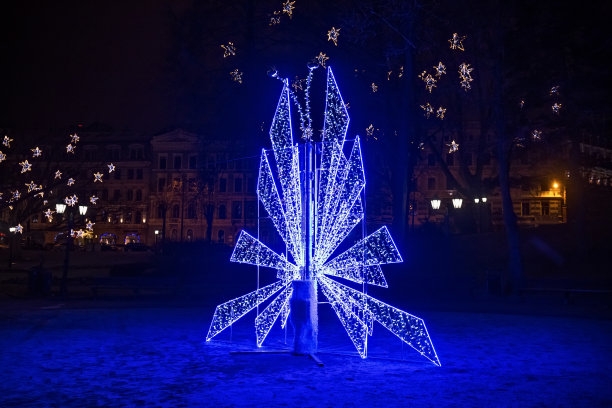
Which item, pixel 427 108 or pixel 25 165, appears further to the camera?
pixel 25 165

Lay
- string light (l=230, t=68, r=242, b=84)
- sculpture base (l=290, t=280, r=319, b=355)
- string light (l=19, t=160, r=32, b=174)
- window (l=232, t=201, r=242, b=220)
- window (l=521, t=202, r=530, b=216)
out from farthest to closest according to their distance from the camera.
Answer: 1. window (l=232, t=201, r=242, b=220)
2. window (l=521, t=202, r=530, b=216)
3. string light (l=19, t=160, r=32, b=174)
4. string light (l=230, t=68, r=242, b=84)
5. sculpture base (l=290, t=280, r=319, b=355)

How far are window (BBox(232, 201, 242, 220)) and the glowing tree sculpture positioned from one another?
210 feet

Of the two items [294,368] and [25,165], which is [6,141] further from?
[294,368]

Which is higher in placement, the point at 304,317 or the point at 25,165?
the point at 25,165

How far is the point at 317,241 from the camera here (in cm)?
1020

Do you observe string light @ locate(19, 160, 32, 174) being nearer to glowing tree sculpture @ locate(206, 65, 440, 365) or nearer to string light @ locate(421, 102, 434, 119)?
string light @ locate(421, 102, 434, 119)

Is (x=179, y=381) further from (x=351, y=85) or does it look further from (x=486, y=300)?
(x=351, y=85)

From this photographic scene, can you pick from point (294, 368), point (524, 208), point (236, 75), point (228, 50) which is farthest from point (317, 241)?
point (524, 208)

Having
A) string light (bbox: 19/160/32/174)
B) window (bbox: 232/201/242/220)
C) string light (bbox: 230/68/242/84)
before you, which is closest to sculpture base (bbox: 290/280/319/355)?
string light (bbox: 230/68/242/84)

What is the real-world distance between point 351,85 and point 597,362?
45.4ft

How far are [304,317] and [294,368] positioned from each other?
3.49 ft

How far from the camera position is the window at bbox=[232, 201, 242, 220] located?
245 feet

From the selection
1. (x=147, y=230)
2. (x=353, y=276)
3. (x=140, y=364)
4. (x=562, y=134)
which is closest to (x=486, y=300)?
(x=562, y=134)

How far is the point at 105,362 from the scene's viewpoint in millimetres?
8984
